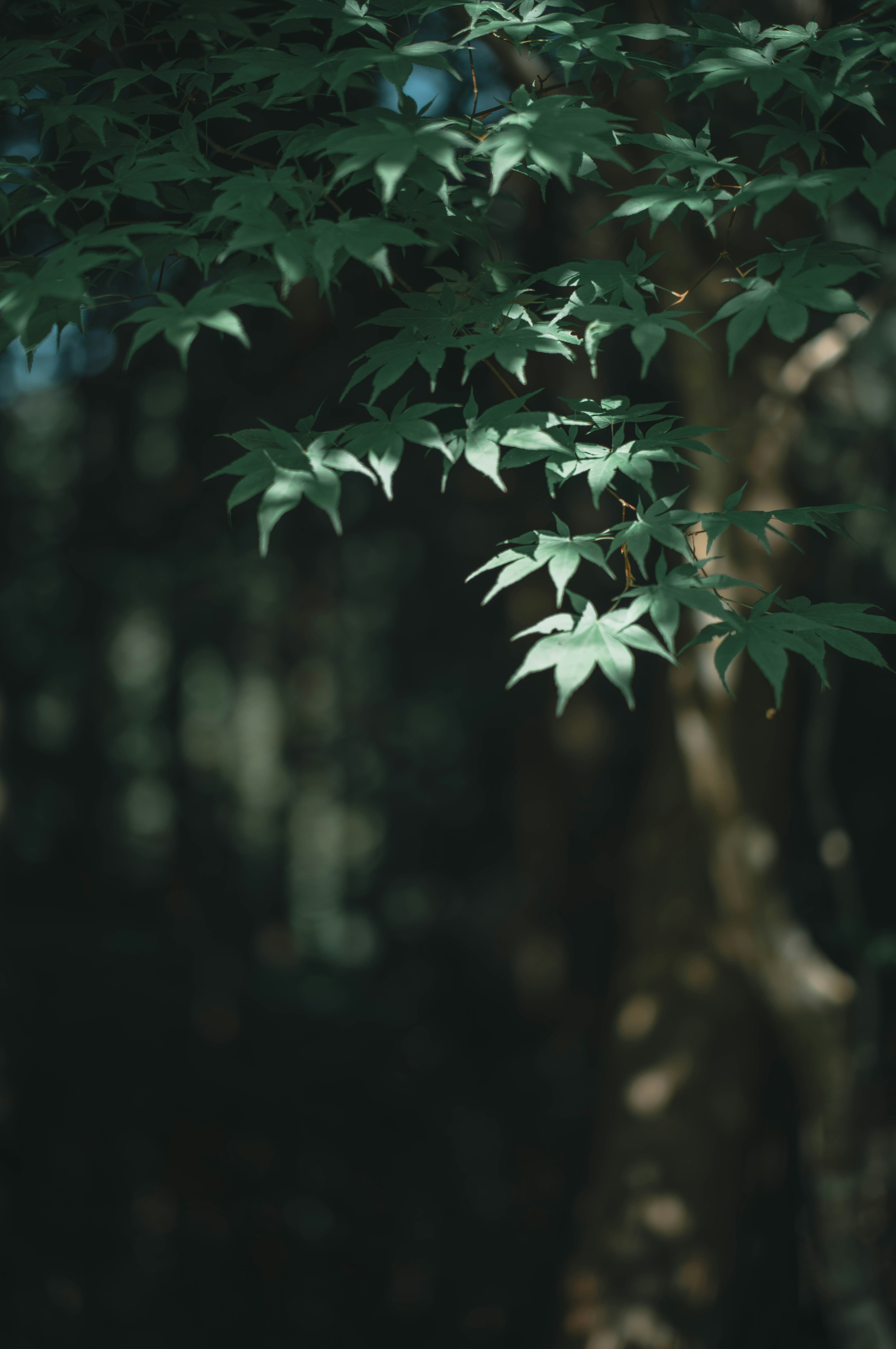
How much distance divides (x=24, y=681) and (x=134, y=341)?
206 centimetres

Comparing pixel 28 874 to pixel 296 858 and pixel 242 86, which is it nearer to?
pixel 296 858

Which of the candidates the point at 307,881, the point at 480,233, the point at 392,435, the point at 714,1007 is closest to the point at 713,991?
the point at 714,1007

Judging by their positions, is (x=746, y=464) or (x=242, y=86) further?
(x=746, y=464)

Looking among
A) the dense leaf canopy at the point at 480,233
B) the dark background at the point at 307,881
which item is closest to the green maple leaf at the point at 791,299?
the dense leaf canopy at the point at 480,233

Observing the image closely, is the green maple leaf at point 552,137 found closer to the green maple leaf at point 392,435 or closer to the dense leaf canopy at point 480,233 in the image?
the dense leaf canopy at point 480,233

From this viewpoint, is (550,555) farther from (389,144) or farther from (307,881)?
(307,881)

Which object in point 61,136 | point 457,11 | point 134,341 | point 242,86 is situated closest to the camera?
point 134,341

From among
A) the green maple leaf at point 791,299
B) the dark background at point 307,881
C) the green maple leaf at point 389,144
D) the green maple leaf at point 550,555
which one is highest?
the green maple leaf at point 389,144

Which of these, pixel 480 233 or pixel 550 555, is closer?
pixel 550 555

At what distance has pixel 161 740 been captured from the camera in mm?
2746

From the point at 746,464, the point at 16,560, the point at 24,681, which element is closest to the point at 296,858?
the point at 24,681

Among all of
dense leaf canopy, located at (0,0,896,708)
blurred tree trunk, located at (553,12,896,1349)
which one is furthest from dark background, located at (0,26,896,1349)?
dense leaf canopy, located at (0,0,896,708)

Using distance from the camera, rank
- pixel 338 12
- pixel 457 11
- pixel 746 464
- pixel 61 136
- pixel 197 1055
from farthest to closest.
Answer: pixel 197 1055, pixel 457 11, pixel 746 464, pixel 61 136, pixel 338 12

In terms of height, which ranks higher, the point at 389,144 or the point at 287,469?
the point at 389,144
